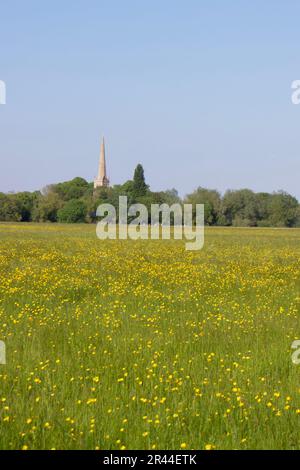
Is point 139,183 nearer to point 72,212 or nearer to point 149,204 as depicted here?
point 149,204

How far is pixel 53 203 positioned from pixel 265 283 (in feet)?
352

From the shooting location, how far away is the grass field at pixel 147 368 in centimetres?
500

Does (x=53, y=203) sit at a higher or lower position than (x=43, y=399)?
higher

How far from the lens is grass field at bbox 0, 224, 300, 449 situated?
197 inches

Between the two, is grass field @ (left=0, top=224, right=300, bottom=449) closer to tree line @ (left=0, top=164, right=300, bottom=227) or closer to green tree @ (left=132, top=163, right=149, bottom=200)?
tree line @ (left=0, top=164, right=300, bottom=227)

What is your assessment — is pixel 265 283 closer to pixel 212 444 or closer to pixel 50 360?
pixel 50 360

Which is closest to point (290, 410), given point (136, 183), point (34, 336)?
point (34, 336)

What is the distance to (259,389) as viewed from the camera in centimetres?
621

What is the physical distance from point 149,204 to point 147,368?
379 ft

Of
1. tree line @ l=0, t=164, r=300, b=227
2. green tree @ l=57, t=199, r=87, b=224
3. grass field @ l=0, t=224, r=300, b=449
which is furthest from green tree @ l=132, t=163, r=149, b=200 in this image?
grass field @ l=0, t=224, r=300, b=449

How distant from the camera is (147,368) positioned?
6.76 meters

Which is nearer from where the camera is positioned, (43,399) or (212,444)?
(212,444)

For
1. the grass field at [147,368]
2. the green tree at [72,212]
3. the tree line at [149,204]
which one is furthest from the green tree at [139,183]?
the grass field at [147,368]

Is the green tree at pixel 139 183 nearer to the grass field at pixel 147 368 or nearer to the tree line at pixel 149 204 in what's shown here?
the tree line at pixel 149 204
